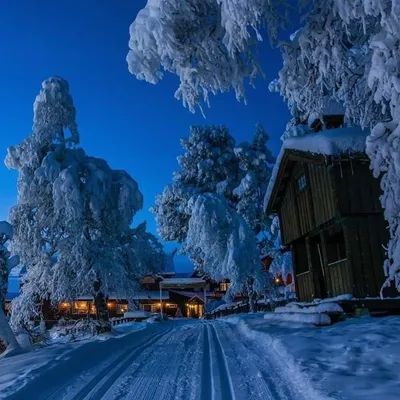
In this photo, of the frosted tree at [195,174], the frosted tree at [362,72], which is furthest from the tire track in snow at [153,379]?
the frosted tree at [195,174]

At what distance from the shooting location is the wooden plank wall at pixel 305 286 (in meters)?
17.4

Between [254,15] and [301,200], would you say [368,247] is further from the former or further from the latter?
[254,15]

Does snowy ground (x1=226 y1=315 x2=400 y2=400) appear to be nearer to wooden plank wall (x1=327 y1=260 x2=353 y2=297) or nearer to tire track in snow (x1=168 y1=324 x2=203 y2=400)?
tire track in snow (x1=168 y1=324 x2=203 y2=400)

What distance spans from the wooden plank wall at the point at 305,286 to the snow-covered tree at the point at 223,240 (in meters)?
4.50

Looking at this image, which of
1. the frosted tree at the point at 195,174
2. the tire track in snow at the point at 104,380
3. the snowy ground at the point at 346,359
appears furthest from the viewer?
the frosted tree at the point at 195,174

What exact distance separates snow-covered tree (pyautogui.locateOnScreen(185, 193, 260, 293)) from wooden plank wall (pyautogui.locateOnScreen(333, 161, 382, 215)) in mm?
10657

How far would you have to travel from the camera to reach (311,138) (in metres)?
13.9

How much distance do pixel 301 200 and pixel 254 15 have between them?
41.2 ft

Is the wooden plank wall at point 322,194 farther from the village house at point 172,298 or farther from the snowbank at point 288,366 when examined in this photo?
A: the village house at point 172,298

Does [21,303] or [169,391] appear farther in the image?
[21,303]

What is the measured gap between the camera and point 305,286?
1817 cm

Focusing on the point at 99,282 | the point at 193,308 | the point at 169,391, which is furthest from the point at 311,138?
the point at 193,308

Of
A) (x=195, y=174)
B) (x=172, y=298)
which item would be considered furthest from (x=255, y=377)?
(x=172, y=298)

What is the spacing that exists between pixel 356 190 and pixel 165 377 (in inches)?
360
